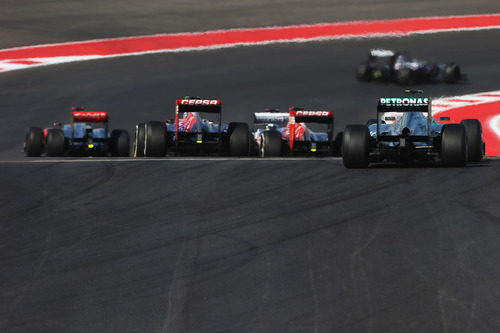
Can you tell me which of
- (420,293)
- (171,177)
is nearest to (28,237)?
(171,177)

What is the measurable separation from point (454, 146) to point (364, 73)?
12.9 metres

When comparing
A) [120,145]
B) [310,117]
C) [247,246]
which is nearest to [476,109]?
[310,117]

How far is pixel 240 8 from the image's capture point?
34.4 m

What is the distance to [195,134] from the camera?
2044cm

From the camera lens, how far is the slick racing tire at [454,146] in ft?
51.9

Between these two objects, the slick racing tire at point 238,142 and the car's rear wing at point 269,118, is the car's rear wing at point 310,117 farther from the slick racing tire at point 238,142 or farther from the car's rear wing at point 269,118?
the car's rear wing at point 269,118

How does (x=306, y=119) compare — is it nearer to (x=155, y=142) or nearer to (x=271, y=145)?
(x=271, y=145)

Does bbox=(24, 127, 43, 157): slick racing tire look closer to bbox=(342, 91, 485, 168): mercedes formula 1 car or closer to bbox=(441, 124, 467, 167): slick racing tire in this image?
bbox=(342, 91, 485, 168): mercedes formula 1 car

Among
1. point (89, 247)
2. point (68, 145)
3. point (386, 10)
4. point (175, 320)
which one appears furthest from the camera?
point (386, 10)

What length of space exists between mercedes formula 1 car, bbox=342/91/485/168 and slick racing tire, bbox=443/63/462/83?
36.2ft

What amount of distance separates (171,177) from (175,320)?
6.60 metres

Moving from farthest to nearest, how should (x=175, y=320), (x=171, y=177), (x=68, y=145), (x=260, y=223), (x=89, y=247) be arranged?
(x=68, y=145), (x=171, y=177), (x=260, y=223), (x=89, y=247), (x=175, y=320)

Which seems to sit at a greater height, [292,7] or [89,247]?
[292,7]

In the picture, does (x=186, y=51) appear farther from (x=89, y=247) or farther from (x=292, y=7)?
(x=89, y=247)
